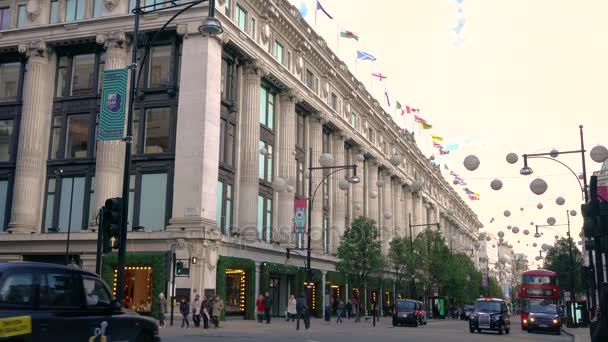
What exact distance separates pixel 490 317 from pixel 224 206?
1858 centimetres

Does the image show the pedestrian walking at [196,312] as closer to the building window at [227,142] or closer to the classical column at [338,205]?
the building window at [227,142]

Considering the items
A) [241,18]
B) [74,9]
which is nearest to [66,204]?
[74,9]

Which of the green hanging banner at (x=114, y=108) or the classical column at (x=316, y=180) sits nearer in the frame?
the green hanging banner at (x=114, y=108)

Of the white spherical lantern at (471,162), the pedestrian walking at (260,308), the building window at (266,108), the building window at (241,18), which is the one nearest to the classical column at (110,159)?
the building window at (241,18)

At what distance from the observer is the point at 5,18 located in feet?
147

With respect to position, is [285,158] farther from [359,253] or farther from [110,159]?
[110,159]

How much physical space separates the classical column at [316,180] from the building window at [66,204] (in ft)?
72.6

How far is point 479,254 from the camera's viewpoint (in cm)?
19350

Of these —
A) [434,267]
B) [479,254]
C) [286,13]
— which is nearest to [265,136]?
[286,13]

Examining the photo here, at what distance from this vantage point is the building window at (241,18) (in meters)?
44.4

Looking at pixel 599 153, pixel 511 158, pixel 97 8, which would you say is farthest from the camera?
pixel 97 8

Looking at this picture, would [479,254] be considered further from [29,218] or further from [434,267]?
[29,218]

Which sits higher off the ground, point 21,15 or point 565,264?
point 21,15

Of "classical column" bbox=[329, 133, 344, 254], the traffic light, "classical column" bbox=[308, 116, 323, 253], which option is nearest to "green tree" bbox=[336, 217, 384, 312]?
"classical column" bbox=[308, 116, 323, 253]
